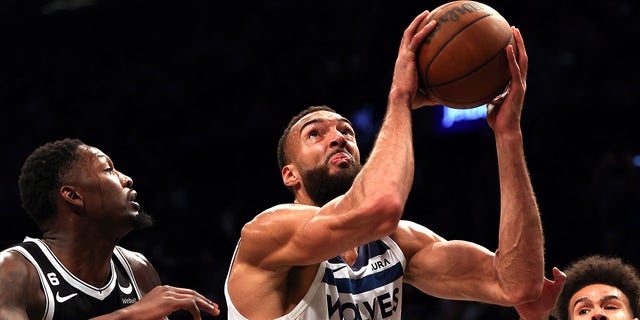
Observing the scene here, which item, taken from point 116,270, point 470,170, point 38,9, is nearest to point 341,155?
point 116,270

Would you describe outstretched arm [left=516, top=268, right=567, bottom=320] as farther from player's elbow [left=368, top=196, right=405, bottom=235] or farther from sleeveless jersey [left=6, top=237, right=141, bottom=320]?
sleeveless jersey [left=6, top=237, right=141, bottom=320]

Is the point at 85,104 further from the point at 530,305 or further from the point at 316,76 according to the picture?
the point at 530,305

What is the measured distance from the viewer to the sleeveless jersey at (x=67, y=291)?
11.1ft

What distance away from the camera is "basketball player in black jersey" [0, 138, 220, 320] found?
3.38 m

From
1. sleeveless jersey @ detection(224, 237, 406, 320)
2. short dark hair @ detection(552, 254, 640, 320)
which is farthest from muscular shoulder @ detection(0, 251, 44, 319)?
short dark hair @ detection(552, 254, 640, 320)

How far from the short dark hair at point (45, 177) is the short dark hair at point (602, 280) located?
8.07 feet

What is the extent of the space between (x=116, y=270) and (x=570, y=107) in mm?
4341

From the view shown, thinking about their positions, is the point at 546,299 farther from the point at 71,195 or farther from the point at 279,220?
the point at 71,195

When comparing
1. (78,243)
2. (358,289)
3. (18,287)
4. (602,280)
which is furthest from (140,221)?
(602,280)

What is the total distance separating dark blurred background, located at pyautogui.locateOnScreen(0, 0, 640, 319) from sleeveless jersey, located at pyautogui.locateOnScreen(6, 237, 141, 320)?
349 cm

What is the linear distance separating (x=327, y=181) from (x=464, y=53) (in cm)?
84

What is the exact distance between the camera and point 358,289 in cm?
313

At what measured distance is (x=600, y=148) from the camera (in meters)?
6.84

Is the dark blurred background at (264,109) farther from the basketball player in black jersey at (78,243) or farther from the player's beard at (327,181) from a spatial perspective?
the basketball player in black jersey at (78,243)
